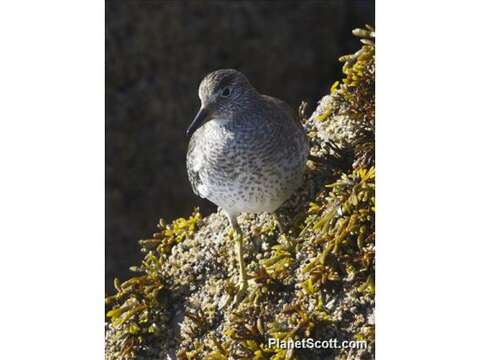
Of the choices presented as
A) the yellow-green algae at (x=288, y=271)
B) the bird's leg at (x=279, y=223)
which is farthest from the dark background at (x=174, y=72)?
the bird's leg at (x=279, y=223)

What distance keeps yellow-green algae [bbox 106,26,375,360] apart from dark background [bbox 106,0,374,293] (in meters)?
1.11

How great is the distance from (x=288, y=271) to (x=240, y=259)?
35 cm

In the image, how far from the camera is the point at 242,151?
4.54 m

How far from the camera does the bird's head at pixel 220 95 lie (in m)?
4.45

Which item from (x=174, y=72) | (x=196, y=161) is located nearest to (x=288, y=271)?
(x=196, y=161)

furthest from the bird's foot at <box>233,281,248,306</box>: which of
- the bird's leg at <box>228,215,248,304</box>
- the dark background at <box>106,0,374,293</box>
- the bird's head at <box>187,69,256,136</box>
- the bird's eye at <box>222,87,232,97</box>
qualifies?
the dark background at <box>106,0,374,293</box>

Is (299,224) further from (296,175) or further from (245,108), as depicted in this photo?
(245,108)

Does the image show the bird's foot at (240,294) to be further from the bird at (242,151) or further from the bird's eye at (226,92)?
the bird's eye at (226,92)

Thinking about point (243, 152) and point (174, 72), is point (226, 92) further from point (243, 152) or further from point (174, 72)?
point (174, 72)

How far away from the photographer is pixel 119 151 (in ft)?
21.1

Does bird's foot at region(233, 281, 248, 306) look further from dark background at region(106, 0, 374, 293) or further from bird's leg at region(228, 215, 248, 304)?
dark background at region(106, 0, 374, 293)

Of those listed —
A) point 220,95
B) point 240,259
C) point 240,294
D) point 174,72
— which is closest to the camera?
point 220,95

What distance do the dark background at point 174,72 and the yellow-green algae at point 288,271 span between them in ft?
3.66

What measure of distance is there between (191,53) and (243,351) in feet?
10.1
